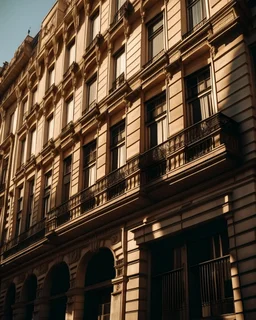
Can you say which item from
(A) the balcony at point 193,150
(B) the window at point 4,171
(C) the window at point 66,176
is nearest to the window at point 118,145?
(A) the balcony at point 193,150

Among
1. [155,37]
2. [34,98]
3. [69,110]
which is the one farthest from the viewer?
[34,98]

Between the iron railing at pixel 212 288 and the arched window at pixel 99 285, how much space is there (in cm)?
432

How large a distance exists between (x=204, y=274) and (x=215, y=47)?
7798mm

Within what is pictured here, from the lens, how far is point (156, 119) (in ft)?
58.0

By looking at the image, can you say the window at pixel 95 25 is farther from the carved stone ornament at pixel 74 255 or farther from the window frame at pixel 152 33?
the carved stone ornament at pixel 74 255

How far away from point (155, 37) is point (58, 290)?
12.4 m

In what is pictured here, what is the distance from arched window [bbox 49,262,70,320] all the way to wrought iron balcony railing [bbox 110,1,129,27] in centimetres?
1227

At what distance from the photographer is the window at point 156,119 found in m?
17.2

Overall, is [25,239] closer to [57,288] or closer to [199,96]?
[57,288]

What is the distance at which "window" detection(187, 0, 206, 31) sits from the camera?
56.7ft

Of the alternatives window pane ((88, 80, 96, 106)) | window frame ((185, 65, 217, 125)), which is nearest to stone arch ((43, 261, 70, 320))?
window pane ((88, 80, 96, 106))

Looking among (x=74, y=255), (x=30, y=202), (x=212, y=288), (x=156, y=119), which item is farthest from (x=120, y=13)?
(x=212, y=288)

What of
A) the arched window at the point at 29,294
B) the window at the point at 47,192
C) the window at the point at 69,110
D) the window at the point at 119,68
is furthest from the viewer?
the window at the point at 69,110

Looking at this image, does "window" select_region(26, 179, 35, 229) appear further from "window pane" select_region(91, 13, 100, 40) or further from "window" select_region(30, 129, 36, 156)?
"window pane" select_region(91, 13, 100, 40)
